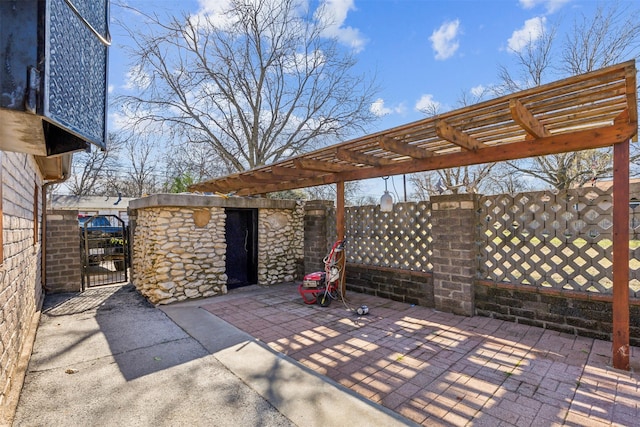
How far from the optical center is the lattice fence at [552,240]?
3568 mm

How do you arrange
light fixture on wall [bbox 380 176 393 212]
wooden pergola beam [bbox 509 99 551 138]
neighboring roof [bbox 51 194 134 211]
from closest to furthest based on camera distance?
wooden pergola beam [bbox 509 99 551 138] → light fixture on wall [bbox 380 176 393 212] → neighboring roof [bbox 51 194 134 211]

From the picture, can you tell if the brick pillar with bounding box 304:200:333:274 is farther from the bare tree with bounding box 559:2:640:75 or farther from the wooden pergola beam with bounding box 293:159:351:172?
the bare tree with bounding box 559:2:640:75

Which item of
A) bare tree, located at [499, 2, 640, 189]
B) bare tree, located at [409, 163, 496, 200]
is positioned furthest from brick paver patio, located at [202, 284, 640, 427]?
bare tree, located at [409, 163, 496, 200]

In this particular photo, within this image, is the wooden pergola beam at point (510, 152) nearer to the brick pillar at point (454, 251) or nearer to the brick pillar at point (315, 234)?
the brick pillar at point (454, 251)

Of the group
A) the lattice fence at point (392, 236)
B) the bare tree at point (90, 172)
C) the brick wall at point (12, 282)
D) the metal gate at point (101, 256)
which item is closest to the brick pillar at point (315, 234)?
the lattice fence at point (392, 236)

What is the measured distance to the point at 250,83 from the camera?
15008 mm

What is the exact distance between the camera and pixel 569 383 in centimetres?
269

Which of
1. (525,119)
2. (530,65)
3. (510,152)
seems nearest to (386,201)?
(510,152)

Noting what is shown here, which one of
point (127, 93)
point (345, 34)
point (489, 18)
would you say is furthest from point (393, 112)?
point (127, 93)

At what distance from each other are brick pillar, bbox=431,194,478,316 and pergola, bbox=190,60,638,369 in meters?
0.71

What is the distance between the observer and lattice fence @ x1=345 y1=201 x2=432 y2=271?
521 centimetres

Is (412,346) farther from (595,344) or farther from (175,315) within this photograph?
(175,315)

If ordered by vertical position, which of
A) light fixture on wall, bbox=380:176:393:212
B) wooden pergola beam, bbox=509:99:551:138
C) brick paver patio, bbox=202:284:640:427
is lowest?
brick paver patio, bbox=202:284:640:427

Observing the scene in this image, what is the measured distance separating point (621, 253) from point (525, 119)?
1.62 m
